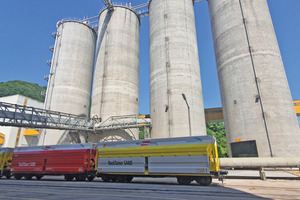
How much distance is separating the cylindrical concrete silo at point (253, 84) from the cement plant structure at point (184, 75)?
0.11 meters

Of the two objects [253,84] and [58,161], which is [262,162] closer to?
[253,84]

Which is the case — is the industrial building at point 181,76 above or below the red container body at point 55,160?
above

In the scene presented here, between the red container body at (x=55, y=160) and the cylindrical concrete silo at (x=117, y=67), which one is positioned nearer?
the red container body at (x=55, y=160)

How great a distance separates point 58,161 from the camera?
16.7 meters

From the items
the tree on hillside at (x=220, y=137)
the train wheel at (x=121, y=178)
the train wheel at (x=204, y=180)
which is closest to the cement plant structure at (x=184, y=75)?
the train wheel at (x=204, y=180)

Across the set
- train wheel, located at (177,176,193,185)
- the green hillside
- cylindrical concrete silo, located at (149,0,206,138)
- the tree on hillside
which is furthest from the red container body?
the green hillside

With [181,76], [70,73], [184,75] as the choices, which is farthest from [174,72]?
[70,73]

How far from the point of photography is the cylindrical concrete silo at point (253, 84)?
23234 mm

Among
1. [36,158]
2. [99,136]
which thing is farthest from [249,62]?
[36,158]

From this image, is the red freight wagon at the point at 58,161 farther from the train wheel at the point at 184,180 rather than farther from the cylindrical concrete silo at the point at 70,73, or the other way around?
the cylindrical concrete silo at the point at 70,73

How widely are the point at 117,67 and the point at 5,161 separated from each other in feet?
69.3

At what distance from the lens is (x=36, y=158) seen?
17.8 m

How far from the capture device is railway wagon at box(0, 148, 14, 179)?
1998 centimetres

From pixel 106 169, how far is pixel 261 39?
1016 inches
